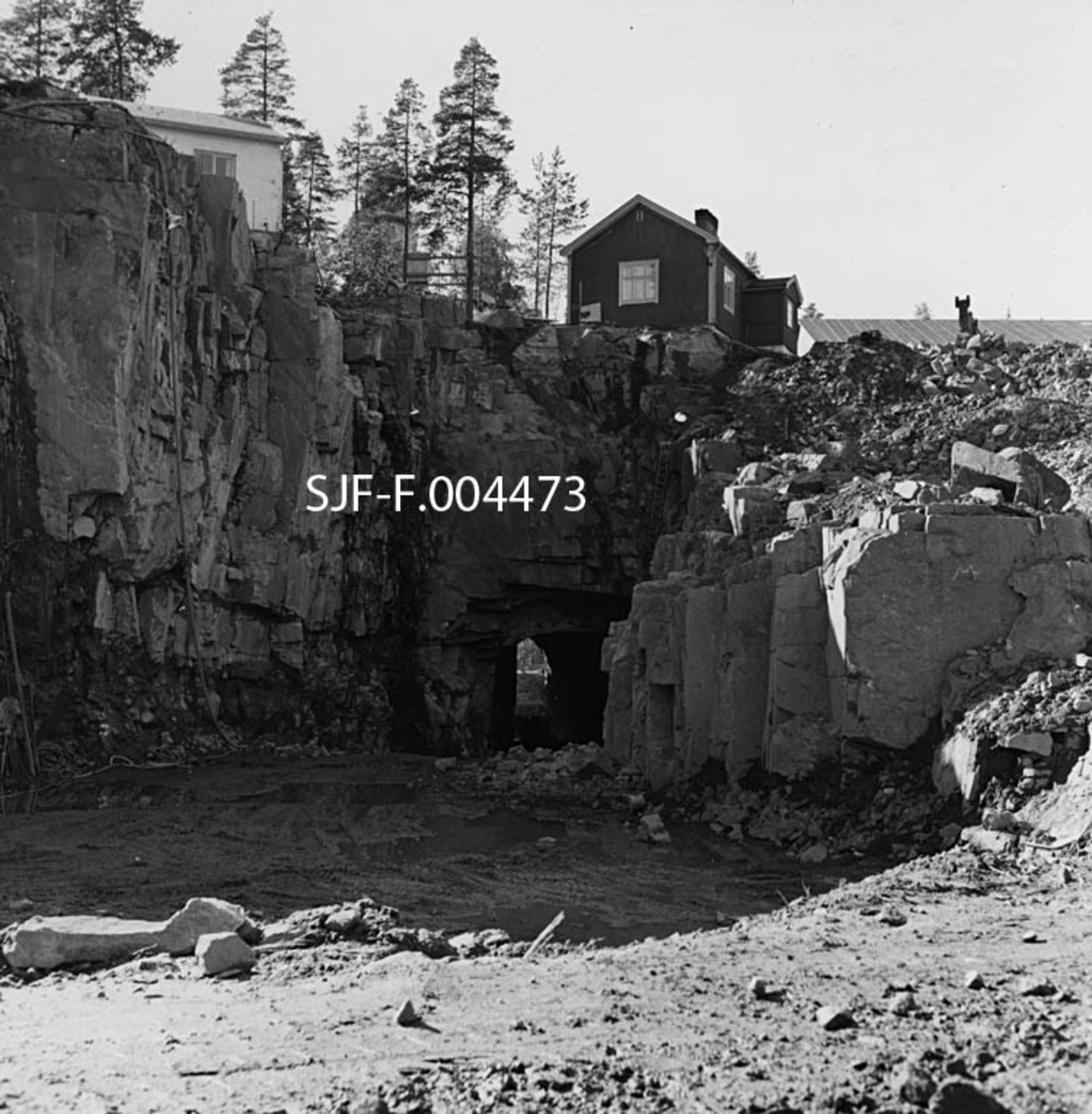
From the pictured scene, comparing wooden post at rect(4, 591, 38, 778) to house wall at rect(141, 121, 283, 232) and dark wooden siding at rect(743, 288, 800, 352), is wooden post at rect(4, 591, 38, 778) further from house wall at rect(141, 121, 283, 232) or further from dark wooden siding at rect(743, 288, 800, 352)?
dark wooden siding at rect(743, 288, 800, 352)

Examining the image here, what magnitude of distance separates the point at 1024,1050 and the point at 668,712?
43.7ft

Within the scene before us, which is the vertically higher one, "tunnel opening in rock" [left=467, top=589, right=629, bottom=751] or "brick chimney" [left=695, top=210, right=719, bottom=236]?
"brick chimney" [left=695, top=210, right=719, bottom=236]

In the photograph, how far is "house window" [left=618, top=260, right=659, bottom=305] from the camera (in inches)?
1430

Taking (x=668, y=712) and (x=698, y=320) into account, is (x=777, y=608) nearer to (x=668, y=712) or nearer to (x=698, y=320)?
(x=668, y=712)

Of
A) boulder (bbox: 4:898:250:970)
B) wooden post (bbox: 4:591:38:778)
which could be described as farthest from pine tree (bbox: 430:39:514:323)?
boulder (bbox: 4:898:250:970)

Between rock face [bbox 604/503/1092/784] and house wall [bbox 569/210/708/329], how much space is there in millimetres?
17934

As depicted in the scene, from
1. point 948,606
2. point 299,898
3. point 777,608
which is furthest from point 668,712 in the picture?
point 299,898

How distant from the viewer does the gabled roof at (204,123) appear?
34656 mm

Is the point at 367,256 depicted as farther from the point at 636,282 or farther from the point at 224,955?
the point at 224,955

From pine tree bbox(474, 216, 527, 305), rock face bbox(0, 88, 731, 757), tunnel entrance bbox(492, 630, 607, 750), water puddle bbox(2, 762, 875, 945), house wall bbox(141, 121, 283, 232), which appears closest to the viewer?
water puddle bbox(2, 762, 875, 945)

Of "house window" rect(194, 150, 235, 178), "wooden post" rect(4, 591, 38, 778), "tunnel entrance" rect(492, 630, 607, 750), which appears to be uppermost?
"house window" rect(194, 150, 235, 178)

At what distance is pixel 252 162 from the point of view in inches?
1390

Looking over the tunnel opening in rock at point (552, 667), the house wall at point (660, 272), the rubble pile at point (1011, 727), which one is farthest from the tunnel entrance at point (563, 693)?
the rubble pile at point (1011, 727)

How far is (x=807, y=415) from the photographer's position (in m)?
30.3
